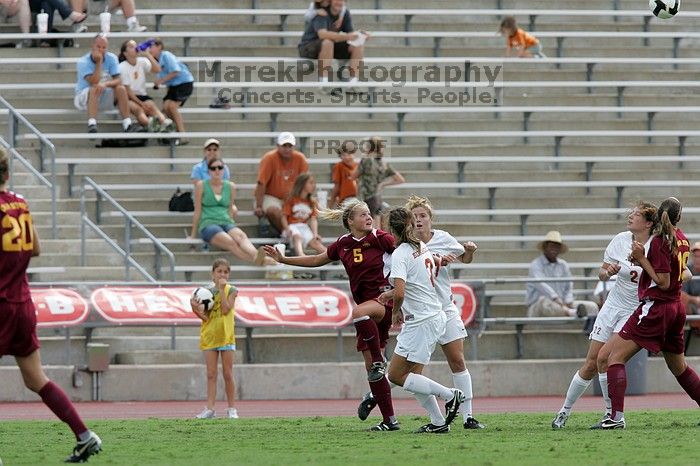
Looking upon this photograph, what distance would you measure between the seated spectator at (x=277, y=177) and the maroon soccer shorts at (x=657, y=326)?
7843 millimetres

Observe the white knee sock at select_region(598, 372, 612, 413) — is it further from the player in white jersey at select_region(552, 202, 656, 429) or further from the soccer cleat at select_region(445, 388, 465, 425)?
the soccer cleat at select_region(445, 388, 465, 425)

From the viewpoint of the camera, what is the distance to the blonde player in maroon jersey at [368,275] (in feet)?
37.9

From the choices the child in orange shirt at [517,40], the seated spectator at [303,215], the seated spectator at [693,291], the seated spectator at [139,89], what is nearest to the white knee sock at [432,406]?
the seated spectator at [693,291]

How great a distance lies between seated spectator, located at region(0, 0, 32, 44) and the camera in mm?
21219

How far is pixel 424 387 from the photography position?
11016mm

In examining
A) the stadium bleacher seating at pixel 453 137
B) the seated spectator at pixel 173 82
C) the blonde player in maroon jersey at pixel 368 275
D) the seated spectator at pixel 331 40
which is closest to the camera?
the blonde player in maroon jersey at pixel 368 275

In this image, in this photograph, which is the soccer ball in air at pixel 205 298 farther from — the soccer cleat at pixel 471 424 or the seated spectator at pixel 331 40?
the seated spectator at pixel 331 40

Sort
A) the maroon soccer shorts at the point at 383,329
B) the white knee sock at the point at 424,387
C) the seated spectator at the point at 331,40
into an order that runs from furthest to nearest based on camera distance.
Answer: the seated spectator at the point at 331,40 < the maroon soccer shorts at the point at 383,329 < the white knee sock at the point at 424,387

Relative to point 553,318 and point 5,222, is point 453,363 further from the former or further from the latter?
point 553,318

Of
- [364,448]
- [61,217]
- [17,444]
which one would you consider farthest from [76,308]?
[364,448]

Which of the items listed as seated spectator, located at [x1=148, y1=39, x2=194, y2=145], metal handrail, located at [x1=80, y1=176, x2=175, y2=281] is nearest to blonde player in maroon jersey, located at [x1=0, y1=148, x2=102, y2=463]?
metal handrail, located at [x1=80, y1=176, x2=175, y2=281]

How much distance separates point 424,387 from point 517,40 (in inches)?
491

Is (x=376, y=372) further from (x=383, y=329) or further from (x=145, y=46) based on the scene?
(x=145, y=46)

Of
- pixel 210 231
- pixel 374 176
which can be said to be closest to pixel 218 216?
pixel 210 231
